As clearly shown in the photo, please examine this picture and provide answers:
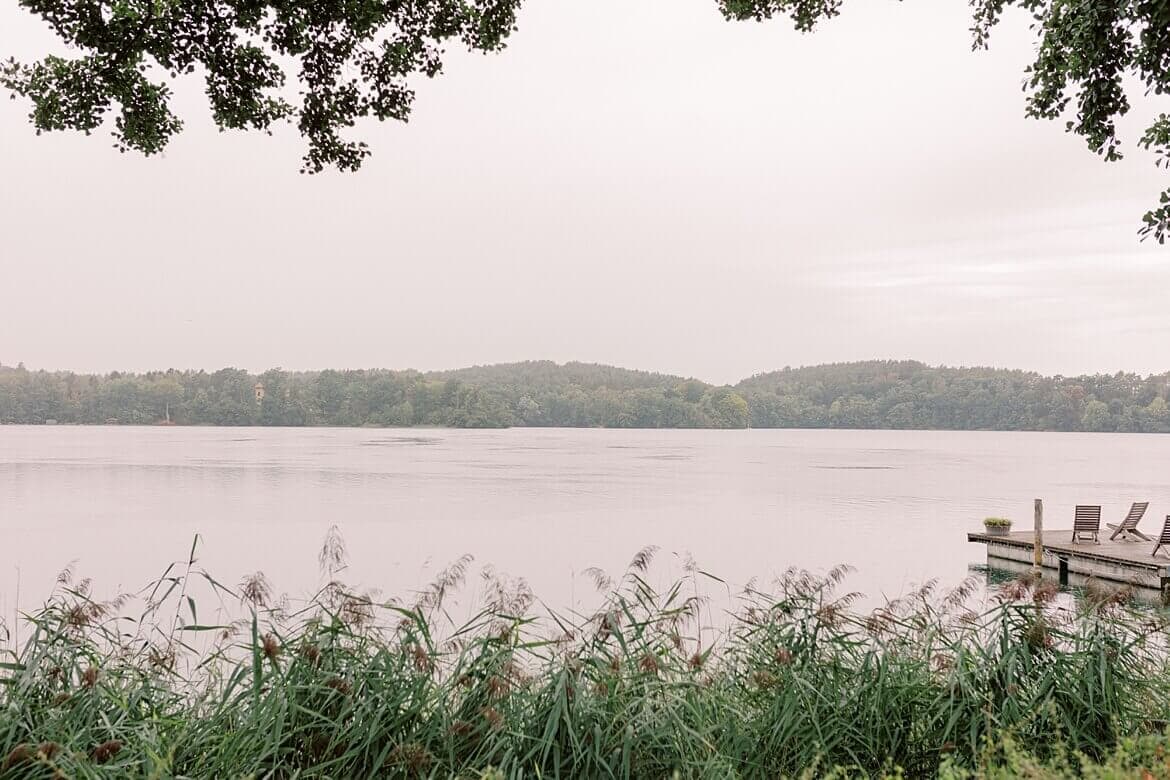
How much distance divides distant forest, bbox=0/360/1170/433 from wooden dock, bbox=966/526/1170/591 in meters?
94.3

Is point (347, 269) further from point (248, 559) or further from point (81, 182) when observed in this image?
point (248, 559)

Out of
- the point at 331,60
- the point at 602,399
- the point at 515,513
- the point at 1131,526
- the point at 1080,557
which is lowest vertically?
the point at 515,513

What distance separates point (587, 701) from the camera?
3143mm

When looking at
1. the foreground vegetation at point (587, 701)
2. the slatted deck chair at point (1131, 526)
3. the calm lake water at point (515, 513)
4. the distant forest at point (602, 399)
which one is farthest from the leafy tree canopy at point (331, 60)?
the distant forest at point (602, 399)

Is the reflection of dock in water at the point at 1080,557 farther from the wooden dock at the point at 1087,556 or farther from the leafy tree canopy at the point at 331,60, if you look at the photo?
the leafy tree canopy at the point at 331,60

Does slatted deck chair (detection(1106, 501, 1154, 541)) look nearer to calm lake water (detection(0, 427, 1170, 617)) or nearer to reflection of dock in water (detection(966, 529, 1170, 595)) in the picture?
reflection of dock in water (detection(966, 529, 1170, 595))

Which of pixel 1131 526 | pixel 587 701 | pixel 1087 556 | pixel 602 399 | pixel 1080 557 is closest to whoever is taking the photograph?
pixel 587 701

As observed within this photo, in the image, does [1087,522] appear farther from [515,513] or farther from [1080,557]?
[515,513]

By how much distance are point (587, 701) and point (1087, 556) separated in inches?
565

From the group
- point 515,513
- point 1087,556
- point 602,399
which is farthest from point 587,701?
point 602,399

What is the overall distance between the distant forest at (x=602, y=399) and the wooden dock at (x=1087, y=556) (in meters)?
94.3

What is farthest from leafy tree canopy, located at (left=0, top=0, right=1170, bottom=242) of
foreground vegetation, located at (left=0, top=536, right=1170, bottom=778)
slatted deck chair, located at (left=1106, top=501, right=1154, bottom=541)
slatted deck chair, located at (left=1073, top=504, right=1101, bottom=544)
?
slatted deck chair, located at (left=1106, top=501, right=1154, bottom=541)

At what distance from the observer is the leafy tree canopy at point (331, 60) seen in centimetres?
437

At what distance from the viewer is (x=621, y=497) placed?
35.1 metres
